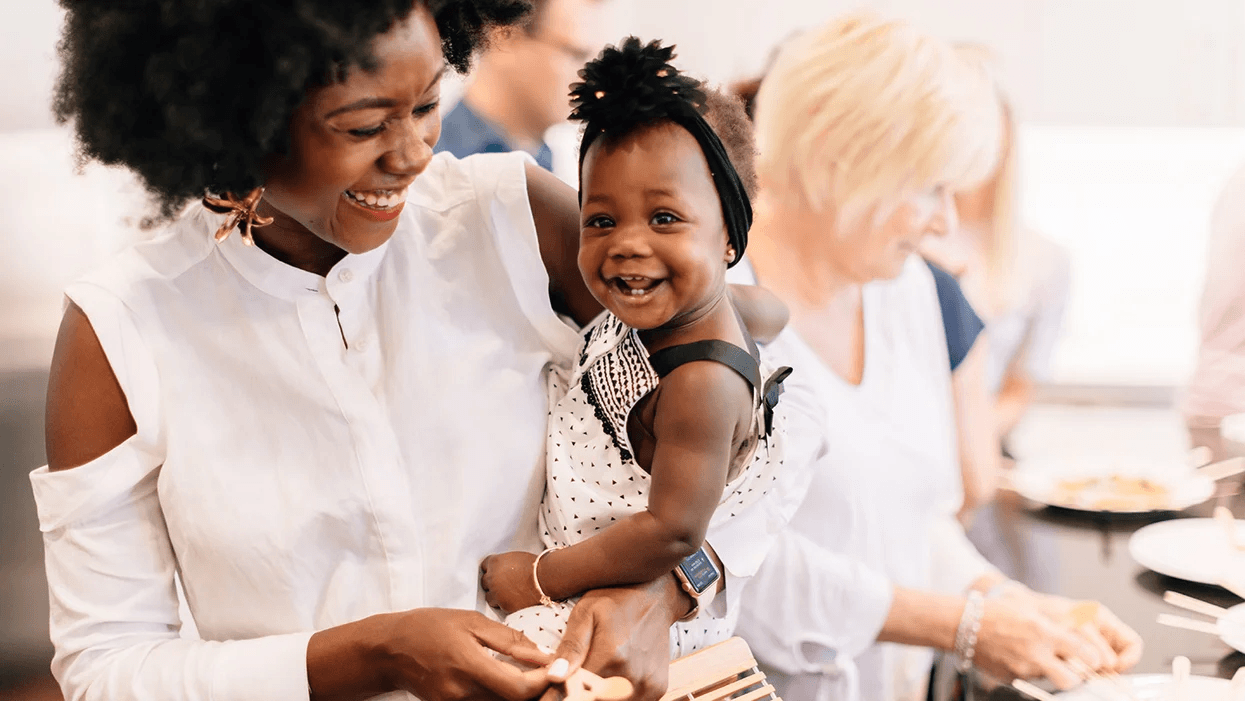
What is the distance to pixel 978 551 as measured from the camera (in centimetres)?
231

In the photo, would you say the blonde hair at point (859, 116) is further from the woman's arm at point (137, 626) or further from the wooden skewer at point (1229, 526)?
the woman's arm at point (137, 626)

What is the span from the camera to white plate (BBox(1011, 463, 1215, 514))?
225 cm

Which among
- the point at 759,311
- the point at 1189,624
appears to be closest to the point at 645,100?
the point at 759,311

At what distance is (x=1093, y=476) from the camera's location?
2379 mm

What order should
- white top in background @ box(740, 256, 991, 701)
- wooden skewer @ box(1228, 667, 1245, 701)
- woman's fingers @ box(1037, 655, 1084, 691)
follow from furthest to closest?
white top in background @ box(740, 256, 991, 701), woman's fingers @ box(1037, 655, 1084, 691), wooden skewer @ box(1228, 667, 1245, 701)

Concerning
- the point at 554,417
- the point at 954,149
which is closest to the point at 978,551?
the point at 954,149

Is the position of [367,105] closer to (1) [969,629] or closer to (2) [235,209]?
(2) [235,209]

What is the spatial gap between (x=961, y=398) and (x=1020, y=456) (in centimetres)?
30

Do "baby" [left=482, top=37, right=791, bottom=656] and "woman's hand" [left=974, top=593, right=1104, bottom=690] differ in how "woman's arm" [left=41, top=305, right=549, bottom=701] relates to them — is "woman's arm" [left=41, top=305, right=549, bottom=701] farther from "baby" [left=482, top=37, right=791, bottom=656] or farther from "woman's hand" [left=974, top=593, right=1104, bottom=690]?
"woman's hand" [left=974, top=593, right=1104, bottom=690]

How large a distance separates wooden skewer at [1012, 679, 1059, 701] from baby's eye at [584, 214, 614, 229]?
0.94 meters

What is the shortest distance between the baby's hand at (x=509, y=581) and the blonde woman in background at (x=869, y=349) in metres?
0.86

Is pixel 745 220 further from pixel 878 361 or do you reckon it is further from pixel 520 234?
pixel 878 361

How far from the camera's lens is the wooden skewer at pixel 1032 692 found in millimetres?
1487

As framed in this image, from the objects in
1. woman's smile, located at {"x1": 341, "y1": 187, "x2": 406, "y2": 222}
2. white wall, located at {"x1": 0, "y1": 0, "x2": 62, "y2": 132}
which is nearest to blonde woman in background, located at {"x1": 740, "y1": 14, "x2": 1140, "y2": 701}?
woman's smile, located at {"x1": 341, "y1": 187, "x2": 406, "y2": 222}
